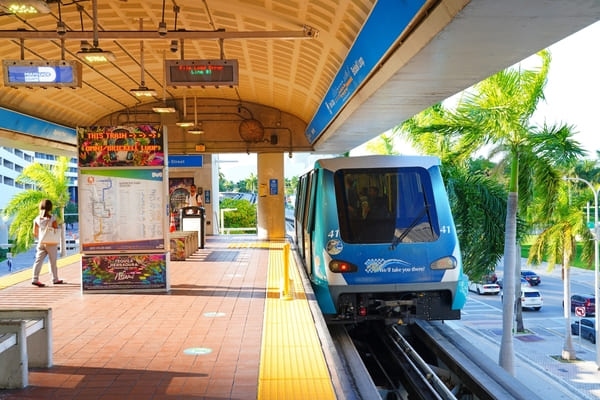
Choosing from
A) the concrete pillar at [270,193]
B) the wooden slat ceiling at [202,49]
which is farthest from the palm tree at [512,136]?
the concrete pillar at [270,193]

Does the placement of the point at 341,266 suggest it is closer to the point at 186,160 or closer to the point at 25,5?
the point at 25,5

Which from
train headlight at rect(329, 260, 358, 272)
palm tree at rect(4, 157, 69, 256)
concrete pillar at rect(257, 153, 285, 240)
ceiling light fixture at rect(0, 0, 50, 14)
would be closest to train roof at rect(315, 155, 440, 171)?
train headlight at rect(329, 260, 358, 272)

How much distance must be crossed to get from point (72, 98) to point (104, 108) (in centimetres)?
264

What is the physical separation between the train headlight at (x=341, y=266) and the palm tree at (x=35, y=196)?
2155 cm

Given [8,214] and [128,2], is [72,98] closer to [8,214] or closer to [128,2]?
[128,2]

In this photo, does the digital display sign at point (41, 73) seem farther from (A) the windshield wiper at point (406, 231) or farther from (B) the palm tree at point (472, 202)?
(B) the palm tree at point (472, 202)

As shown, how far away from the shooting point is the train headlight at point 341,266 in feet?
26.6

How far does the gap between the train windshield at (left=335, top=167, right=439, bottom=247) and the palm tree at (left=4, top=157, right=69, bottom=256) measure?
21.2 metres

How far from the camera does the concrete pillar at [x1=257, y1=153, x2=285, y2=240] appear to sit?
2216 centimetres

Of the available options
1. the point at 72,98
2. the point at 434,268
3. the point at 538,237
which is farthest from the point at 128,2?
the point at 538,237

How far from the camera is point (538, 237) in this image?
98.5 feet

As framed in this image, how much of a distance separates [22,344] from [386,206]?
16.3 ft

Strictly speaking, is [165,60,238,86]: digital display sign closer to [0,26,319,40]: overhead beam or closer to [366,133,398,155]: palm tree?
[0,26,319,40]: overhead beam

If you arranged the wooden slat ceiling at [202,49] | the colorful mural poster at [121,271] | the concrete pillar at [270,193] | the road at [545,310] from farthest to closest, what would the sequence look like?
the road at [545,310] → the concrete pillar at [270,193] → the wooden slat ceiling at [202,49] → the colorful mural poster at [121,271]
